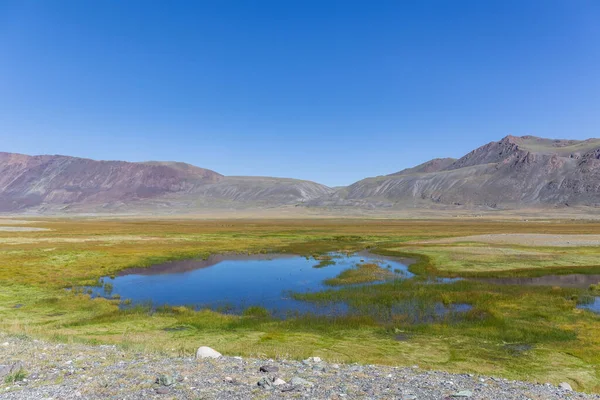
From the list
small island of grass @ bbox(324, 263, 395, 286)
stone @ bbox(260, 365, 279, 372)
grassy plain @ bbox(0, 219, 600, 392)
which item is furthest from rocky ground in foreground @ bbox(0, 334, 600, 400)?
small island of grass @ bbox(324, 263, 395, 286)

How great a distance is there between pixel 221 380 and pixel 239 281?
82.1 feet

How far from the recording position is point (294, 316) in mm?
23062

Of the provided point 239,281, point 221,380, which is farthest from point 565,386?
point 239,281

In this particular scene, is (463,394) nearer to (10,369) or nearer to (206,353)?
(206,353)

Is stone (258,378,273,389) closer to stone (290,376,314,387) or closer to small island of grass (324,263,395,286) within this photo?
stone (290,376,314,387)

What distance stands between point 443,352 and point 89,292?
2692 cm

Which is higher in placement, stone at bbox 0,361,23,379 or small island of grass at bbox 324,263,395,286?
stone at bbox 0,361,23,379

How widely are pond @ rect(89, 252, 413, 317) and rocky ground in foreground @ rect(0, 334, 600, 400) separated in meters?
10.8

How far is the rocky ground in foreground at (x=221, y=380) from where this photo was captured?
10391mm

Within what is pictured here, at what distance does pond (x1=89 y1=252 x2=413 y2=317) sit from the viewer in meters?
27.0

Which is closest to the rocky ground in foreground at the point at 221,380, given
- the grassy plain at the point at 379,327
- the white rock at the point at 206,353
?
the white rock at the point at 206,353

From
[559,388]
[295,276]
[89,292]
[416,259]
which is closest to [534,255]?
[416,259]

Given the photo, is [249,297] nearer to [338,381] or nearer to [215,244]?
[338,381]

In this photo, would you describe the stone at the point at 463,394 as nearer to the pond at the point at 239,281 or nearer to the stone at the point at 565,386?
the stone at the point at 565,386
